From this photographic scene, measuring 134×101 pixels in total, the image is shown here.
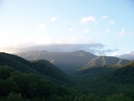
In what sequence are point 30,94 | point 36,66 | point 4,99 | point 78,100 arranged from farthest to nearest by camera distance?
point 36,66, point 30,94, point 78,100, point 4,99

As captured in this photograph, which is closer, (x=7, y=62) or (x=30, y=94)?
(x=30, y=94)

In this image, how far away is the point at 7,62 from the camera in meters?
120

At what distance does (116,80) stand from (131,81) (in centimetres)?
1046

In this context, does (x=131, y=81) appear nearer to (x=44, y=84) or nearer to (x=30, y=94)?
(x=44, y=84)

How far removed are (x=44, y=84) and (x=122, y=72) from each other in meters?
92.2

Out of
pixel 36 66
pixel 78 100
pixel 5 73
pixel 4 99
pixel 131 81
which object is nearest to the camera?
pixel 4 99

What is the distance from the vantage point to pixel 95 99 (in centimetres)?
6166

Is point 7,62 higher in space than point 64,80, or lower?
higher

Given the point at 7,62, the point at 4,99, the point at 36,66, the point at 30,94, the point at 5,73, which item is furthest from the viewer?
the point at 36,66

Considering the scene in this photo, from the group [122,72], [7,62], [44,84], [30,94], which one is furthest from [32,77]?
[122,72]

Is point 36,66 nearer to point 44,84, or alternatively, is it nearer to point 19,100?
point 44,84

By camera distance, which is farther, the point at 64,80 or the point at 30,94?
the point at 64,80

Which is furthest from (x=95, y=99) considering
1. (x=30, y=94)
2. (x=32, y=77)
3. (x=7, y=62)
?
(x=7, y=62)

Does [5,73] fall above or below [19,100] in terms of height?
above
